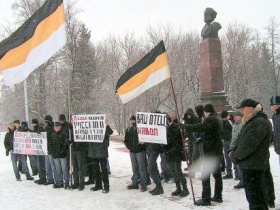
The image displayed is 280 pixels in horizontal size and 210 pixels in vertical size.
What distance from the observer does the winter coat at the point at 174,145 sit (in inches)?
302

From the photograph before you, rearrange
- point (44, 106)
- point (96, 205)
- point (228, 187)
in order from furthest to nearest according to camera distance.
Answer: point (44, 106) < point (228, 187) < point (96, 205)

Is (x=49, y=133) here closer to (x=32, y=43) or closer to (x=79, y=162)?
(x=79, y=162)

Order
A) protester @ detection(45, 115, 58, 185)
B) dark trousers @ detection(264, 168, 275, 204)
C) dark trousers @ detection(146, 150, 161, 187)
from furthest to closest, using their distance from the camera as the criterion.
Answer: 1. protester @ detection(45, 115, 58, 185)
2. dark trousers @ detection(146, 150, 161, 187)
3. dark trousers @ detection(264, 168, 275, 204)

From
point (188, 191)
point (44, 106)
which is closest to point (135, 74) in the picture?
point (188, 191)

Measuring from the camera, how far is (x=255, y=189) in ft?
17.2

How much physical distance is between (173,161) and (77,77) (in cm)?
3240

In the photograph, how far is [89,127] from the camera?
8977mm

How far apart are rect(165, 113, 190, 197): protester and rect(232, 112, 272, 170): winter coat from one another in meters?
2.34

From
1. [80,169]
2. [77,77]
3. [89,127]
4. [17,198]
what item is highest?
[77,77]

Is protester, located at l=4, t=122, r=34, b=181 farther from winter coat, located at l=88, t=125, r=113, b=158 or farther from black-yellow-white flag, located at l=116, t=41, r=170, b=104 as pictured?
black-yellow-white flag, located at l=116, t=41, r=170, b=104

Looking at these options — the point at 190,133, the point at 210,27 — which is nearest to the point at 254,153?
the point at 190,133

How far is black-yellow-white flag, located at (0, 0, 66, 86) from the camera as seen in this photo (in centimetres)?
757

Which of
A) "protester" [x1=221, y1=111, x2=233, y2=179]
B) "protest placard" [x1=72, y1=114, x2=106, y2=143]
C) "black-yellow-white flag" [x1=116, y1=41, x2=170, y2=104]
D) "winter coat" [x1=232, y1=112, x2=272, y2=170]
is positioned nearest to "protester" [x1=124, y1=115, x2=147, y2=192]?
"protest placard" [x1=72, y1=114, x2=106, y2=143]

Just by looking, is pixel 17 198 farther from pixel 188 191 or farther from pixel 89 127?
pixel 188 191
